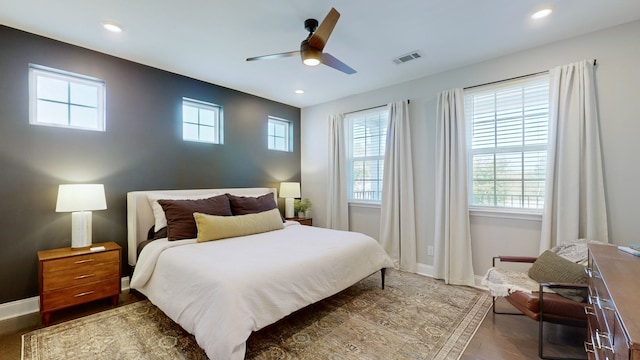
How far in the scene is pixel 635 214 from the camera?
2449 mm

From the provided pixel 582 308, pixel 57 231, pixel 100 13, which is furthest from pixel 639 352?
pixel 57 231

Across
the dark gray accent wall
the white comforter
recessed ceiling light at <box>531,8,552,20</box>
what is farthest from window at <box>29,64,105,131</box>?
recessed ceiling light at <box>531,8,552,20</box>

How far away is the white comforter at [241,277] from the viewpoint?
67.7 inches

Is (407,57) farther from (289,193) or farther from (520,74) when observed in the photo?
(289,193)

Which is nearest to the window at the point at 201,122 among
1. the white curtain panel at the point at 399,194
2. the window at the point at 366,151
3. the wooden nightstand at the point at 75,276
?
the wooden nightstand at the point at 75,276

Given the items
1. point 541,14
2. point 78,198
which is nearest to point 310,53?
point 541,14

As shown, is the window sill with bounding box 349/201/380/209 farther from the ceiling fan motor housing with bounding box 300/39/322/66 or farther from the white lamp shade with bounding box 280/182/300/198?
the ceiling fan motor housing with bounding box 300/39/322/66

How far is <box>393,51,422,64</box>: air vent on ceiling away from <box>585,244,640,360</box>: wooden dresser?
244 centimetres

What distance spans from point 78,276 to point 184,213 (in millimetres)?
1012

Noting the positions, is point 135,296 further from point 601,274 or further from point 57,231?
point 601,274

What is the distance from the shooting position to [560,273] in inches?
84.7

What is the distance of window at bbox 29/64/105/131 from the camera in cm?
276

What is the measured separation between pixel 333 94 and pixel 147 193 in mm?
3019

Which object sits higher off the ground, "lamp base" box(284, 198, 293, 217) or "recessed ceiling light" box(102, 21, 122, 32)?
"recessed ceiling light" box(102, 21, 122, 32)
